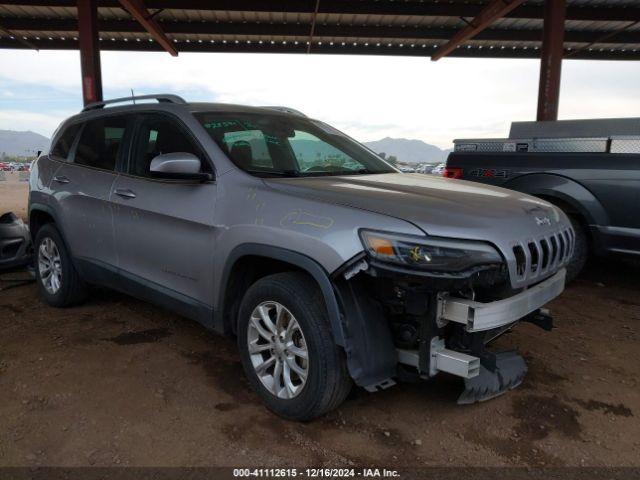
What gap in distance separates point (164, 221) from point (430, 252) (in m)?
1.82

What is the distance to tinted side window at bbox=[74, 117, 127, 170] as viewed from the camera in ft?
12.6

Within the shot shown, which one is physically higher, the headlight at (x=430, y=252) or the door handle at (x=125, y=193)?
the door handle at (x=125, y=193)

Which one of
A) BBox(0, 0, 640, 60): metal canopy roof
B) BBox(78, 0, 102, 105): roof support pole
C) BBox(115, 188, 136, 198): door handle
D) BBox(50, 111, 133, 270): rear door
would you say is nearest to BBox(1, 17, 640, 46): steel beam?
BBox(0, 0, 640, 60): metal canopy roof

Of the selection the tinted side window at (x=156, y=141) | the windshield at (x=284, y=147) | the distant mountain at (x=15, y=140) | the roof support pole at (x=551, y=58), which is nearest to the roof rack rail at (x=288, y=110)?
the windshield at (x=284, y=147)

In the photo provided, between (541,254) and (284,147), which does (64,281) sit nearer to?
(284,147)

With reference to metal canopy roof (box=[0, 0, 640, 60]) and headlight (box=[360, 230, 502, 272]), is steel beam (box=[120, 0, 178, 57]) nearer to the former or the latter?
metal canopy roof (box=[0, 0, 640, 60])

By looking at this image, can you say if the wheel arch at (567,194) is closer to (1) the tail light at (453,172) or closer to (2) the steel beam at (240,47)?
(1) the tail light at (453,172)

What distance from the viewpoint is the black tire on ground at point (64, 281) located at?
4.34 meters

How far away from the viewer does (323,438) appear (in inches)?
101

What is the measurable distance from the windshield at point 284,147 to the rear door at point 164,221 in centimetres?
21

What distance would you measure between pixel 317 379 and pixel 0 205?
45.6 feet

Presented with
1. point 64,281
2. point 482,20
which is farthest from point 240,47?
point 64,281

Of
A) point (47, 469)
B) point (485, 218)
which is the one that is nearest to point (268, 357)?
point (47, 469)

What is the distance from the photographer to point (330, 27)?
11.6 m
